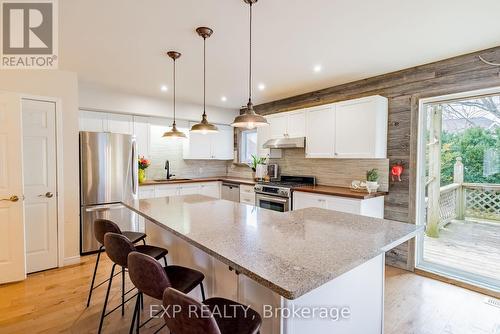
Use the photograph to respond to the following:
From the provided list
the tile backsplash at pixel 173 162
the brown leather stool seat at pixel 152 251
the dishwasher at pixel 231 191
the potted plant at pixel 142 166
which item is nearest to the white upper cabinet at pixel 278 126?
the dishwasher at pixel 231 191

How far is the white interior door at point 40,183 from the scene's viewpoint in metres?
3.01

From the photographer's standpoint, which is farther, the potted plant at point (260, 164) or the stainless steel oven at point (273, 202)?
the potted plant at point (260, 164)

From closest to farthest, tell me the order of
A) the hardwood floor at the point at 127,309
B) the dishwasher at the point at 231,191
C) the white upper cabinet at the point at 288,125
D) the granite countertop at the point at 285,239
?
the granite countertop at the point at 285,239, the hardwood floor at the point at 127,309, the white upper cabinet at the point at 288,125, the dishwasher at the point at 231,191

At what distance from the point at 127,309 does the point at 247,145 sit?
3909mm

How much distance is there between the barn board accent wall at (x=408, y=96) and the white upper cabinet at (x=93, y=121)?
3.93 m

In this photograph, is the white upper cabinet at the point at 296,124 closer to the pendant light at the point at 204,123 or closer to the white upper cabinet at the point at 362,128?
the white upper cabinet at the point at 362,128

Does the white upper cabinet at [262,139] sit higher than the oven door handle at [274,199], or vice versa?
the white upper cabinet at [262,139]

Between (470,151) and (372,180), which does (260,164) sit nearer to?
(372,180)

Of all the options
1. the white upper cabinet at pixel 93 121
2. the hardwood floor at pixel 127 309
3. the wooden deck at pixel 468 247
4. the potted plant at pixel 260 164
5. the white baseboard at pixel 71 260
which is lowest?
the hardwood floor at pixel 127 309

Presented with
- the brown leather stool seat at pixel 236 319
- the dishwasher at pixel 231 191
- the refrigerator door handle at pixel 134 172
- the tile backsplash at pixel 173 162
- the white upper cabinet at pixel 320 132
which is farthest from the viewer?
the tile backsplash at pixel 173 162

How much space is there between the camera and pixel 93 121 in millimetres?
4121

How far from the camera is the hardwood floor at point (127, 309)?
2.11 metres

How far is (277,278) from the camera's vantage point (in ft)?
3.20

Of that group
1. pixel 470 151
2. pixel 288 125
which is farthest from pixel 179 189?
pixel 470 151
